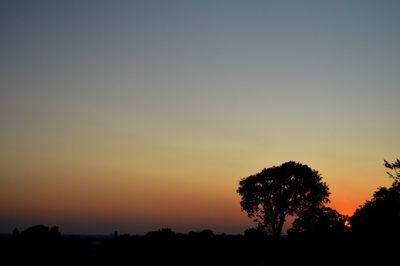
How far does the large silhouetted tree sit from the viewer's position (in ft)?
217

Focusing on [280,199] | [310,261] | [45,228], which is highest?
[280,199]

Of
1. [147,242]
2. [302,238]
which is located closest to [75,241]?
[147,242]

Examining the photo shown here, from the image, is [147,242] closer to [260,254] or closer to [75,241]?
[75,241]

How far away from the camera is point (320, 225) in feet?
125

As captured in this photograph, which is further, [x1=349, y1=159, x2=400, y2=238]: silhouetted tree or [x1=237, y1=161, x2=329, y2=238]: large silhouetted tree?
[x1=237, y1=161, x2=329, y2=238]: large silhouetted tree

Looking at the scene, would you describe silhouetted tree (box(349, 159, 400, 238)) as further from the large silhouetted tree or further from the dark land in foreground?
the large silhouetted tree

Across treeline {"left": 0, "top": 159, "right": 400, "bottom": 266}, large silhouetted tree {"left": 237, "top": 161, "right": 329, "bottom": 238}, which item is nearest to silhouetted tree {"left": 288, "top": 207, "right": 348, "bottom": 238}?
treeline {"left": 0, "top": 159, "right": 400, "bottom": 266}

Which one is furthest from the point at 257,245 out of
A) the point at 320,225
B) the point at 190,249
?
the point at 320,225

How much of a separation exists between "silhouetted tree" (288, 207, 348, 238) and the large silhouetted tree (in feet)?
81.1

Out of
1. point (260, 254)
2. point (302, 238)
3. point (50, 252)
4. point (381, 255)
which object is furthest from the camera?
point (260, 254)

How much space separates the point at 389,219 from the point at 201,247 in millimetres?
19414

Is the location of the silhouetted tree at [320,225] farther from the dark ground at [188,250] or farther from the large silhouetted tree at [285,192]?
the large silhouetted tree at [285,192]

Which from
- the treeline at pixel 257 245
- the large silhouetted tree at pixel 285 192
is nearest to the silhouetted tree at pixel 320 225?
the treeline at pixel 257 245

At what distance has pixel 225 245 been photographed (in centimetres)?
4841
